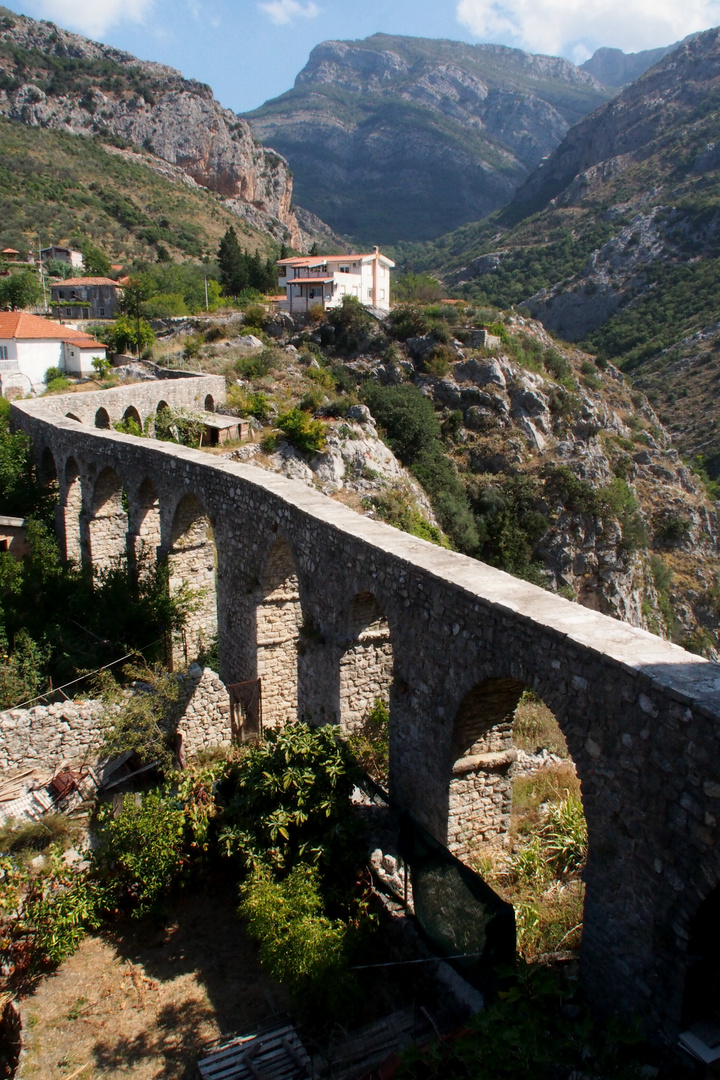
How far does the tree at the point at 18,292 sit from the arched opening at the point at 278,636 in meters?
34.9

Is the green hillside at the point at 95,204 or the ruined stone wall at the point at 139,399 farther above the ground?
the green hillside at the point at 95,204

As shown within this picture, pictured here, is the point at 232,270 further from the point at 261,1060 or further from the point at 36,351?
the point at 261,1060

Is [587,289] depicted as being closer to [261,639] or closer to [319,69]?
[261,639]

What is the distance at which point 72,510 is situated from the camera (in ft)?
55.0

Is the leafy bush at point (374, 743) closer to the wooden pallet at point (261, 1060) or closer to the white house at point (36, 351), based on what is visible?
the wooden pallet at point (261, 1060)

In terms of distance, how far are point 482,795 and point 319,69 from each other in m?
229

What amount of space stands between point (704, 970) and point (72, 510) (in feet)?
50.0

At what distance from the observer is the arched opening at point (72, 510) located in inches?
640

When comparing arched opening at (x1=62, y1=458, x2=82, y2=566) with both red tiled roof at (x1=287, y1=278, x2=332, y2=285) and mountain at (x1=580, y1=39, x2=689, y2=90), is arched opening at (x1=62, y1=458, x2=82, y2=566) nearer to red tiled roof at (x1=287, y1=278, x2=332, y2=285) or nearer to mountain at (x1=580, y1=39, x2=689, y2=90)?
red tiled roof at (x1=287, y1=278, x2=332, y2=285)

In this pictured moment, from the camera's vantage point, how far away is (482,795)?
6.71 meters

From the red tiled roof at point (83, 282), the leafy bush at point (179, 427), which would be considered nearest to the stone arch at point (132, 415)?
the leafy bush at point (179, 427)

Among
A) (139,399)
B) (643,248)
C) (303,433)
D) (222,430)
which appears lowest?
(303,433)

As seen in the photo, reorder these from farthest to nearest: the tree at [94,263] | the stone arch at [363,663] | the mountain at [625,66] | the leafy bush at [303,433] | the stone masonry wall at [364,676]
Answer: the mountain at [625,66] → the tree at [94,263] → the leafy bush at [303,433] → the stone masonry wall at [364,676] → the stone arch at [363,663]

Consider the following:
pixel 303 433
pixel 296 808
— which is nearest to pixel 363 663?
pixel 296 808
